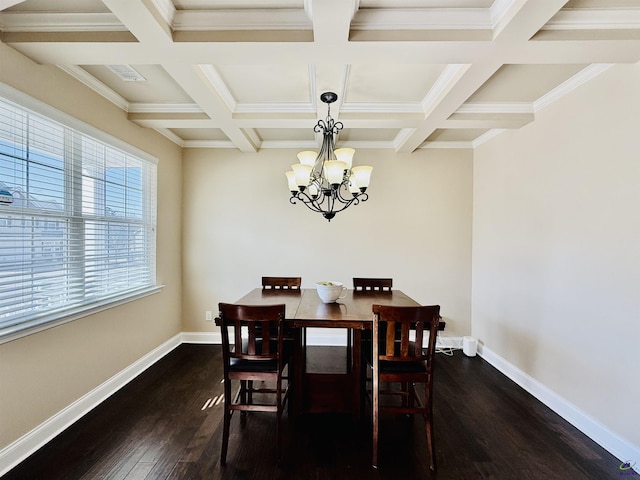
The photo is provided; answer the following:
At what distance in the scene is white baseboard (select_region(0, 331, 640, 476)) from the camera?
1.92 metres

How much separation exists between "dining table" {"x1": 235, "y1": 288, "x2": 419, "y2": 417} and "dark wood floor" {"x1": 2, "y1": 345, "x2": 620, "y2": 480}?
13cm

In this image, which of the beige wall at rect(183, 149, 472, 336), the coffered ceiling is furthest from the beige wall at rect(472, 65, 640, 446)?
the beige wall at rect(183, 149, 472, 336)

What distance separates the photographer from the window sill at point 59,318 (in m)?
1.84

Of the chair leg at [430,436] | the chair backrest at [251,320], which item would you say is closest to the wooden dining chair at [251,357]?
the chair backrest at [251,320]

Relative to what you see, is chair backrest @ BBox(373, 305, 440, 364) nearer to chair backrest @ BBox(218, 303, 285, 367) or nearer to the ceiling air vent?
chair backrest @ BBox(218, 303, 285, 367)

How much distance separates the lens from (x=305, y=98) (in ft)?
9.02

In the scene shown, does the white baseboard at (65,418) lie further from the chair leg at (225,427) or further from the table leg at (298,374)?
A: the table leg at (298,374)

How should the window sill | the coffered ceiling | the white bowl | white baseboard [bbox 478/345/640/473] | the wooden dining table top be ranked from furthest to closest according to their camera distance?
the white bowl, the wooden dining table top, white baseboard [bbox 478/345/640/473], the window sill, the coffered ceiling

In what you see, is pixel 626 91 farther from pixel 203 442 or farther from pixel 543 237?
pixel 203 442

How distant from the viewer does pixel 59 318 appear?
2156 mm

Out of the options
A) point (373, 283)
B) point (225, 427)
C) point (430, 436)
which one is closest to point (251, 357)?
point (225, 427)

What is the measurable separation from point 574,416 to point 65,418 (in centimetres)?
385

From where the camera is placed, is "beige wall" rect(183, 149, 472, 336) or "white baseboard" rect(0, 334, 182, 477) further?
"beige wall" rect(183, 149, 472, 336)

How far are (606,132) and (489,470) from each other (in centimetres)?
242
